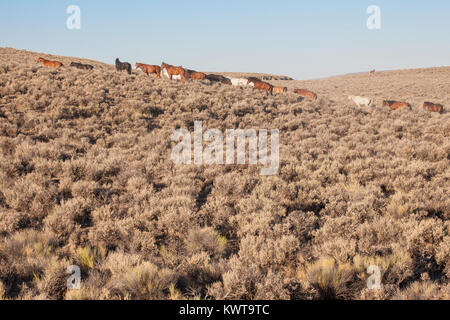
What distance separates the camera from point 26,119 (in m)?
9.80

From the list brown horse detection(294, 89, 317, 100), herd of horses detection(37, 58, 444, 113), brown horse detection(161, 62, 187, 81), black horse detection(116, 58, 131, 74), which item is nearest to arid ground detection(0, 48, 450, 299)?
herd of horses detection(37, 58, 444, 113)

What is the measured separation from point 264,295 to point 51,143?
8.21 meters

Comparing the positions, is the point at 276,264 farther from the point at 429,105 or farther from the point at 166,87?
the point at 429,105

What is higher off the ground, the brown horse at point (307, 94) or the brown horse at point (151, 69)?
the brown horse at point (151, 69)

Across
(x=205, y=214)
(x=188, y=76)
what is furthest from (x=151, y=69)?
(x=205, y=214)

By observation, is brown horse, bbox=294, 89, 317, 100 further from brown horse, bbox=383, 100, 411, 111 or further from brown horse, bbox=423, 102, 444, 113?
brown horse, bbox=423, 102, 444, 113

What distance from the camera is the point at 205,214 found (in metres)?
5.50

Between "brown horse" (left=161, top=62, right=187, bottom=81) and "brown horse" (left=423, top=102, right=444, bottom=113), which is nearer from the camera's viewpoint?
"brown horse" (left=423, top=102, right=444, bottom=113)

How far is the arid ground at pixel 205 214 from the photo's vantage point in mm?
3484

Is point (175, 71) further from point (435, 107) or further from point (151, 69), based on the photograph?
point (435, 107)

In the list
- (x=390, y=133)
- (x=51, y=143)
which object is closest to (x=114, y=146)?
(x=51, y=143)

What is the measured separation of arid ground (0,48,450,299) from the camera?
11.4 feet

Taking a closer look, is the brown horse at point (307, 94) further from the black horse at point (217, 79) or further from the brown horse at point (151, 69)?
the brown horse at point (151, 69)

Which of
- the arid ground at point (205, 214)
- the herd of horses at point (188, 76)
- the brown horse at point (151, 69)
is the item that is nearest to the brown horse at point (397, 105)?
the herd of horses at point (188, 76)
